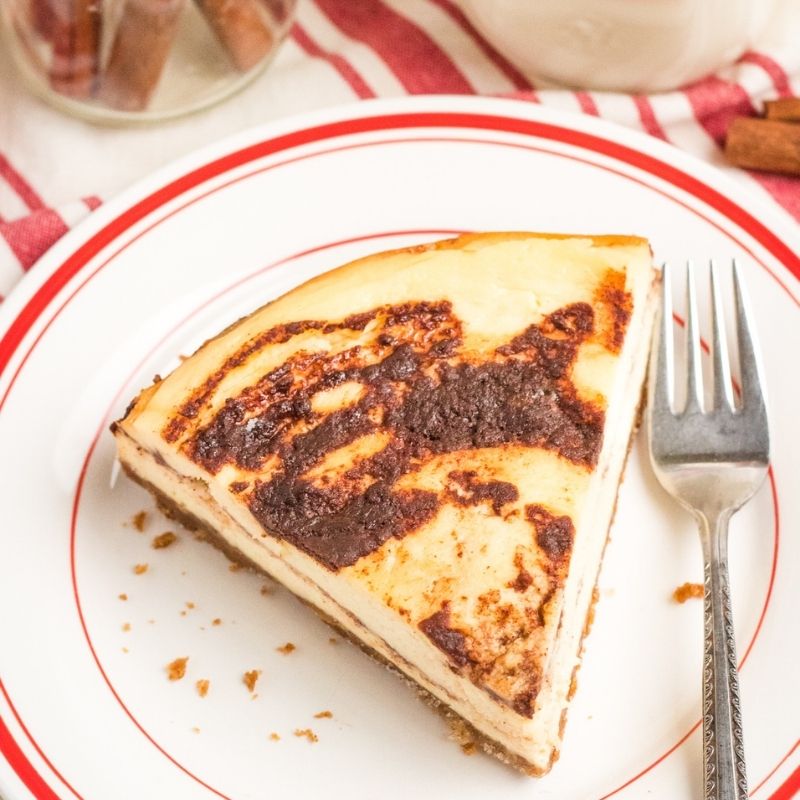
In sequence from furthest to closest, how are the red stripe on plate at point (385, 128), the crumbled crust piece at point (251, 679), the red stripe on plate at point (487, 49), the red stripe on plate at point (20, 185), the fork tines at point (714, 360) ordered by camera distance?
the red stripe on plate at point (487, 49) → the red stripe on plate at point (20, 185) → the red stripe on plate at point (385, 128) → the fork tines at point (714, 360) → the crumbled crust piece at point (251, 679)

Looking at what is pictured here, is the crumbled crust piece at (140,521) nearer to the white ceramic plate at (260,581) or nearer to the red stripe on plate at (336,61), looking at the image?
the white ceramic plate at (260,581)

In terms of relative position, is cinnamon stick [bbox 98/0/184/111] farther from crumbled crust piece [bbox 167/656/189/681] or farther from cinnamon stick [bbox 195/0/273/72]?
crumbled crust piece [bbox 167/656/189/681]

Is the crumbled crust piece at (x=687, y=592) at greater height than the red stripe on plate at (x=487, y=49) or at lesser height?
lesser

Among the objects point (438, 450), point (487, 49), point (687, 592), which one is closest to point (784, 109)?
point (487, 49)

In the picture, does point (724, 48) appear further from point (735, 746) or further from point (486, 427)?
point (735, 746)

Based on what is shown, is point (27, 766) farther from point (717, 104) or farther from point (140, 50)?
point (717, 104)

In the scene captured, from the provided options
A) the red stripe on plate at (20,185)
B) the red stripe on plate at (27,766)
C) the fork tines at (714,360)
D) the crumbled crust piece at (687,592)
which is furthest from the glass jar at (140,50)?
the crumbled crust piece at (687,592)
